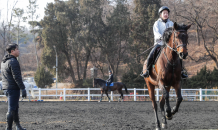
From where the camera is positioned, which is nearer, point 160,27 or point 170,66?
point 170,66

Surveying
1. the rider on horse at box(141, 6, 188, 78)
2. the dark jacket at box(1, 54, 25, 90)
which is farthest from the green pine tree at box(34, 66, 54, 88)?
the rider on horse at box(141, 6, 188, 78)

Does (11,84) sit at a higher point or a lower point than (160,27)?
lower

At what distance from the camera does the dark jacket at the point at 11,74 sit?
5512 millimetres

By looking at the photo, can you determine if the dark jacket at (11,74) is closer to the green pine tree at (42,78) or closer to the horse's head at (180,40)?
the horse's head at (180,40)

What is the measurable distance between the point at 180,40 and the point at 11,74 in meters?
4.16

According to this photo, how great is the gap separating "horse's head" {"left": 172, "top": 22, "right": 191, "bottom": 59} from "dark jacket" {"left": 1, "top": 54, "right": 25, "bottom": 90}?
3783mm

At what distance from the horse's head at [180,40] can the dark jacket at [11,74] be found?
378cm

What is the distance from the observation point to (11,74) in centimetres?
569

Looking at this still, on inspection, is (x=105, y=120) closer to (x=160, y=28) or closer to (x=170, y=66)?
(x=170, y=66)

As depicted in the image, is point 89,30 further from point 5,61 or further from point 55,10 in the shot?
point 5,61

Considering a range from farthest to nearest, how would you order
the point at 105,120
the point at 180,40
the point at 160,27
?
the point at 105,120 < the point at 160,27 < the point at 180,40

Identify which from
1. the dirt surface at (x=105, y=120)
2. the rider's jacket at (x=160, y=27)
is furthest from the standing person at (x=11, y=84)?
the rider's jacket at (x=160, y=27)

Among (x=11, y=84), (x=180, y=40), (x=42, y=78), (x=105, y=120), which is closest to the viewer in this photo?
(x=180, y=40)

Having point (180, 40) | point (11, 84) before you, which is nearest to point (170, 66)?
point (180, 40)
